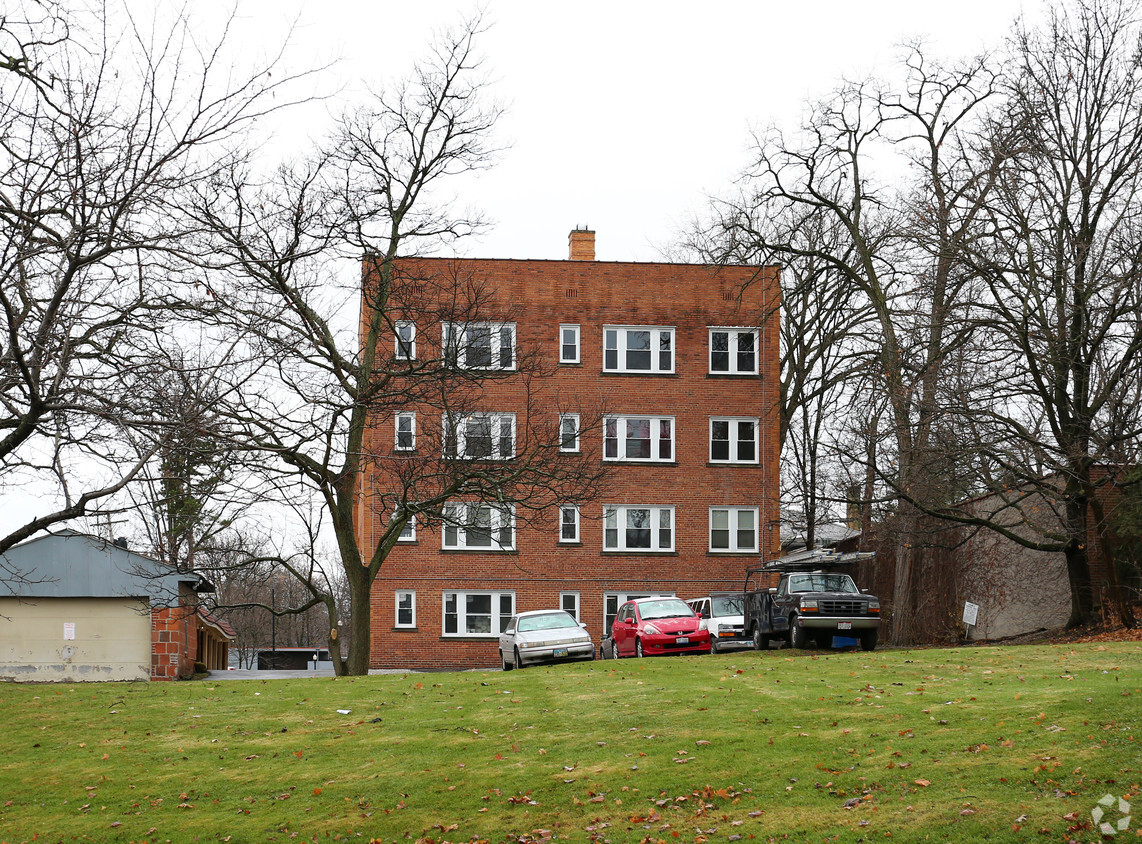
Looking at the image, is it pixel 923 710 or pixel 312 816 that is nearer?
pixel 312 816

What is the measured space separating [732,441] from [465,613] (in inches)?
445

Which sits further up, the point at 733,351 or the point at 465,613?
the point at 733,351

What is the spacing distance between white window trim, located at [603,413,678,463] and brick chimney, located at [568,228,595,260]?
733cm

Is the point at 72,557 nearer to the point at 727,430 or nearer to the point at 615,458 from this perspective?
the point at 615,458

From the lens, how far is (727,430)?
141ft

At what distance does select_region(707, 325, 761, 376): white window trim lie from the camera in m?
43.2

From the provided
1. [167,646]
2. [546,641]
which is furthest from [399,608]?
[546,641]

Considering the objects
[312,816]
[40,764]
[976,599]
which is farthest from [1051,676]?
[976,599]

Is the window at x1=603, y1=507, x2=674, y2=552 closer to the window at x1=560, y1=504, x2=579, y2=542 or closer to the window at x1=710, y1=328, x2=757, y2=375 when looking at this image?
the window at x1=560, y1=504, x2=579, y2=542

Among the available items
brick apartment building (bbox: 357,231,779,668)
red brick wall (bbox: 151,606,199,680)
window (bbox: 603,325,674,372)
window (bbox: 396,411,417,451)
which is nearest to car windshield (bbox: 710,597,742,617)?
brick apartment building (bbox: 357,231,779,668)

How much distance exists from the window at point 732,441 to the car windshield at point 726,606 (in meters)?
10.4

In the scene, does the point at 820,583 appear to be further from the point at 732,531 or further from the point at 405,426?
the point at 405,426

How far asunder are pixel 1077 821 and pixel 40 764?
Result: 40.9 feet

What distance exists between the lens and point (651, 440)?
42.7 m
